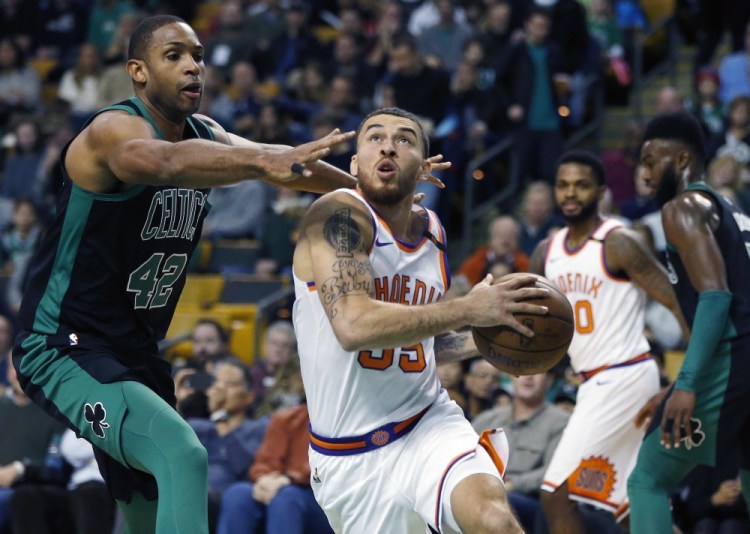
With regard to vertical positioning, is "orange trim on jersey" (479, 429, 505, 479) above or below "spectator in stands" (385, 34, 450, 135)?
below

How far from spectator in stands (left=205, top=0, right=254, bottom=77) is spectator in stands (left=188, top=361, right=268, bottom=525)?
7.44 meters

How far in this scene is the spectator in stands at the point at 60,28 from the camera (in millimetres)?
18078

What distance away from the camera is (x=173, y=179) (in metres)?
5.00

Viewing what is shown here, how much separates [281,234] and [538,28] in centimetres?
334

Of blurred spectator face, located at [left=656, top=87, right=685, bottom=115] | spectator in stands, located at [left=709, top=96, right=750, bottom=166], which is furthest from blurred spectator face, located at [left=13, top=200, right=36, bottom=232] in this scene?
spectator in stands, located at [left=709, top=96, right=750, bottom=166]

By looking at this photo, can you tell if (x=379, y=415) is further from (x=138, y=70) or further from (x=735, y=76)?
(x=735, y=76)

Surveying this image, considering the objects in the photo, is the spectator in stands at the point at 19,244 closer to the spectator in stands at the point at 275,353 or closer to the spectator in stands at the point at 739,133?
the spectator in stands at the point at 275,353

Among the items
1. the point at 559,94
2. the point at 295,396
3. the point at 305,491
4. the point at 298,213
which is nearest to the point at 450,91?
the point at 559,94

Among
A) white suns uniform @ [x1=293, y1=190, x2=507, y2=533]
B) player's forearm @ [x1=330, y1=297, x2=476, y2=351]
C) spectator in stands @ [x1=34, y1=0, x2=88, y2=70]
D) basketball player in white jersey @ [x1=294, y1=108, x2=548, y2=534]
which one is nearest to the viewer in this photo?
player's forearm @ [x1=330, y1=297, x2=476, y2=351]

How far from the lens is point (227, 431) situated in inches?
371

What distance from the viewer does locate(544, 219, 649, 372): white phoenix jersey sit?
7570 mm

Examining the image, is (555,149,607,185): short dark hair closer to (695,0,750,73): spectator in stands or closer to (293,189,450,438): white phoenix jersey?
(293,189,450,438): white phoenix jersey

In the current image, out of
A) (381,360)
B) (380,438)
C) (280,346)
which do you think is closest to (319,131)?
(280,346)

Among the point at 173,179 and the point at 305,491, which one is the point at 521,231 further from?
the point at 173,179
